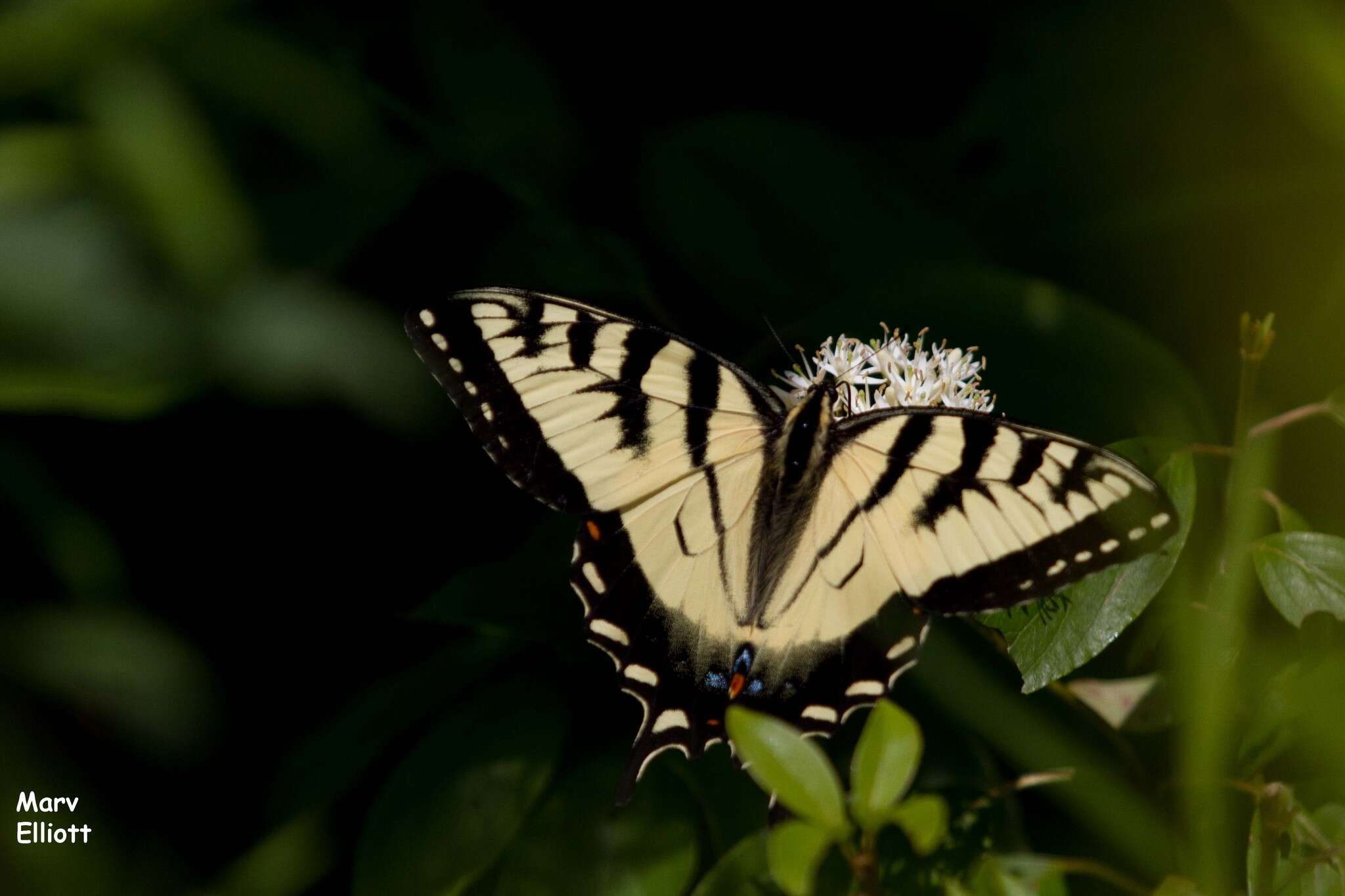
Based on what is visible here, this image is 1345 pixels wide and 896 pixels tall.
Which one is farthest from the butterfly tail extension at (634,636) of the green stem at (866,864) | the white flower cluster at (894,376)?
the green stem at (866,864)

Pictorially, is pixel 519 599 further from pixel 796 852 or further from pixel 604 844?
pixel 796 852

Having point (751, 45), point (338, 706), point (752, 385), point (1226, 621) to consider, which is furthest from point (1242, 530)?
point (338, 706)

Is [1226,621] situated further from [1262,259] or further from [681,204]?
[681,204]

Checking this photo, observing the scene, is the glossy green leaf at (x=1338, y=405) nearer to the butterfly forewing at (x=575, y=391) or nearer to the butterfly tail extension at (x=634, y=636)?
the butterfly forewing at (x=575, y=391)

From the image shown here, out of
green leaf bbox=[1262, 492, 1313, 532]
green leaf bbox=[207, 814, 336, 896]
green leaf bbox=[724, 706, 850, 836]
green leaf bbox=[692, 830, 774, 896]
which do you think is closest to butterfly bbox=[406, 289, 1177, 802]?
green leaf bbox=[692, 830, 774, 896]

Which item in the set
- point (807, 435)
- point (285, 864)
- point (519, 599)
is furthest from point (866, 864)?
point (285, 864)

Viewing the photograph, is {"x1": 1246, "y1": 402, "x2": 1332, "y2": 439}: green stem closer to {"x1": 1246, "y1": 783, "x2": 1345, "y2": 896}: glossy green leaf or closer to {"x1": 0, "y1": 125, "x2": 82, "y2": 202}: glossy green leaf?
{"x1": 1246, "y1": 783, "x2": 1345, "y2": 896}: glossy green leaf
